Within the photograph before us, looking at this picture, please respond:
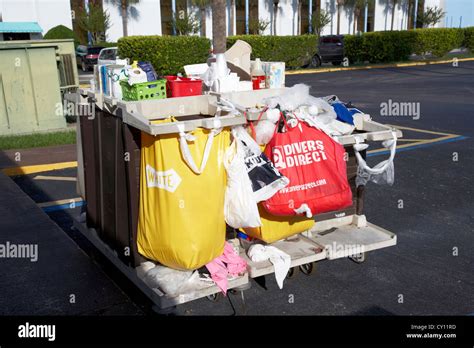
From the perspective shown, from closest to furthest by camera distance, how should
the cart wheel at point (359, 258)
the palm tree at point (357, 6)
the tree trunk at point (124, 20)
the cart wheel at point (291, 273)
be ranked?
the cart wheel at point (291, 273) → the cart wheel at point (359, 258) → the tree trunk at point (124, 20) → the palm tree at point (357, 6)

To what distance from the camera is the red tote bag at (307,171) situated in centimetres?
390

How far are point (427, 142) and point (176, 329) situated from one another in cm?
771

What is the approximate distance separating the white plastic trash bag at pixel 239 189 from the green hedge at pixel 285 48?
25.1 m

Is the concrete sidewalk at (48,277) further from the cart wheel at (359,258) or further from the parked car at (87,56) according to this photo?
the parked car at (87,56)

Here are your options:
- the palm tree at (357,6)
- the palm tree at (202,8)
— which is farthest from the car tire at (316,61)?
the palm tree at (357,6)

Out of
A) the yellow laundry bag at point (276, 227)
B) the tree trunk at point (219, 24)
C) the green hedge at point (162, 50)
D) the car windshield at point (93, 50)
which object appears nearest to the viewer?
the yellow laundry bag at point (276, 227)

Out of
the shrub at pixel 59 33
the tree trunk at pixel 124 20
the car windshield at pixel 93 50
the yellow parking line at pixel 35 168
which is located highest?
the tree trunk at pixel 124 20

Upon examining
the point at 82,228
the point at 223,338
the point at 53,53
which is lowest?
the point at 223,338

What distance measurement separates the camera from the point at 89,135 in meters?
4.70

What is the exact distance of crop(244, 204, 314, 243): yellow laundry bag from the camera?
4.11 metres

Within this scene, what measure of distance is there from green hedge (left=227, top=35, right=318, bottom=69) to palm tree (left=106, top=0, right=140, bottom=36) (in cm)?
1119

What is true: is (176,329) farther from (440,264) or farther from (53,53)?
(53,53)

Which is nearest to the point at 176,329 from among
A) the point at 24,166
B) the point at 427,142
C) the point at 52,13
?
the point at 24,166

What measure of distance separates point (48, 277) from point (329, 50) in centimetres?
2806
